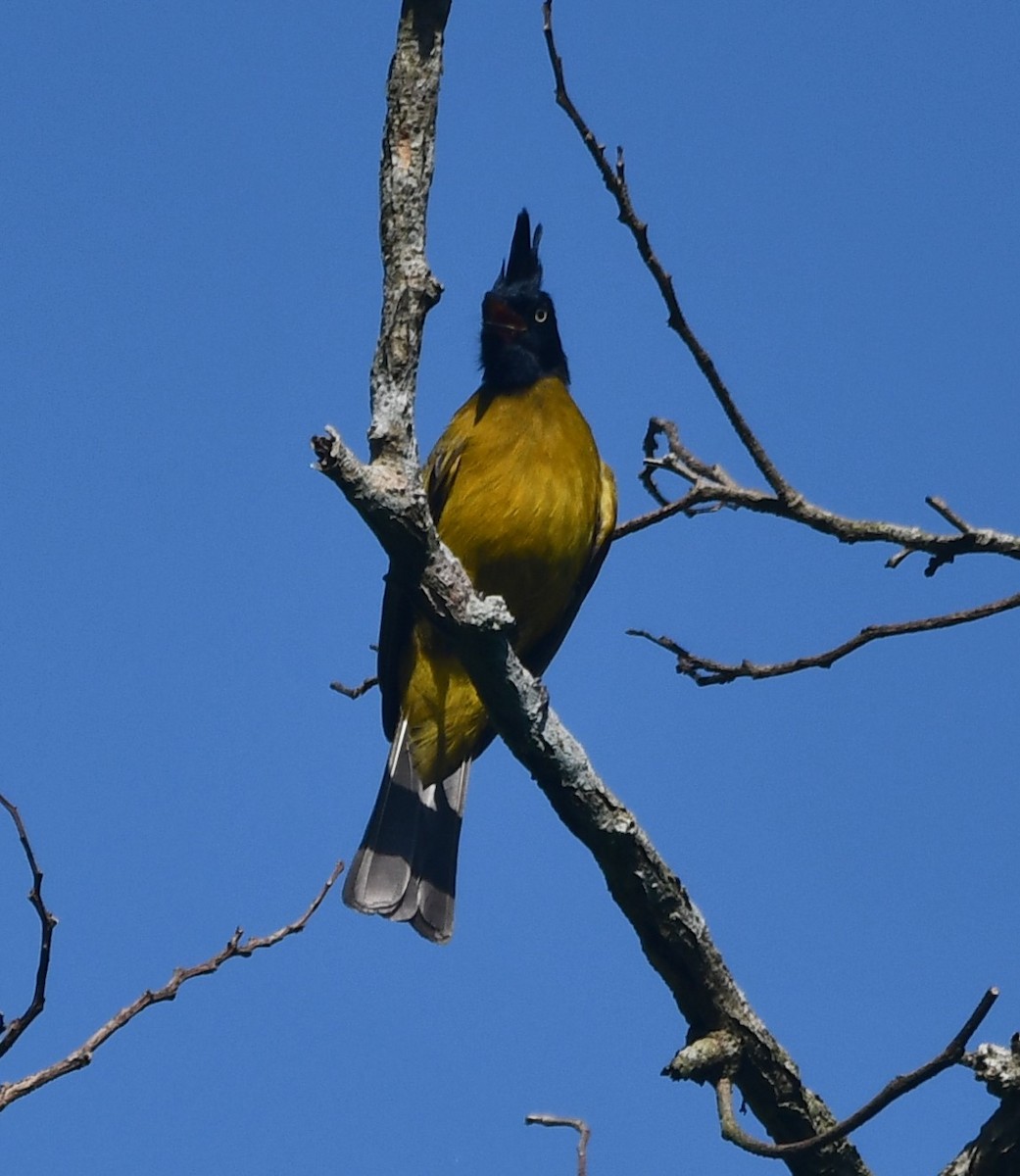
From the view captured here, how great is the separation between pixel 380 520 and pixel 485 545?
2.11 meters

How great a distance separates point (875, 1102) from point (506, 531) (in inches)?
117

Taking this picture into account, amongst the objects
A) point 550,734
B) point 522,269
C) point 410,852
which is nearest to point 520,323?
point 522,269

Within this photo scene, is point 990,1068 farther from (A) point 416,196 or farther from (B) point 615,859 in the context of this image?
(A) point 416,196

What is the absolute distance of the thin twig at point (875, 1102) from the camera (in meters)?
2.90

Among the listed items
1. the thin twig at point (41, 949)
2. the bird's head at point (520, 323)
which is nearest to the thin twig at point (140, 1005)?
the thin twig at point (41, 949)

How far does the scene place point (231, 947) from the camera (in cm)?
390

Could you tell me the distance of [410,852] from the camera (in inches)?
227

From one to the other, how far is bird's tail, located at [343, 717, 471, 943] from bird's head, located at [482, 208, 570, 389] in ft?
4.97

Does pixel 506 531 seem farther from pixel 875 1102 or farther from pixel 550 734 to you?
pixel 875 1102

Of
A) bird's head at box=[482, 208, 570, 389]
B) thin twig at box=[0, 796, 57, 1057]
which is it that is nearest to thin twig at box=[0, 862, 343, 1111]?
thin twig at box=[0, 796, 57, 1057]

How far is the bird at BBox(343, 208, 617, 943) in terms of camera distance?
5.73 metres

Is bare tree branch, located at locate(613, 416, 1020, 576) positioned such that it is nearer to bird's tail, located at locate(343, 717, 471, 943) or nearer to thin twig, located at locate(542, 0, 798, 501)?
thin twig, located at locate(542, 0, 798, 501)

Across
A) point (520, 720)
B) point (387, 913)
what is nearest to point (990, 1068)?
point (520, 720)

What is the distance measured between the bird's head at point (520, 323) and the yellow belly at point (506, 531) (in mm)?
223
